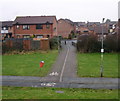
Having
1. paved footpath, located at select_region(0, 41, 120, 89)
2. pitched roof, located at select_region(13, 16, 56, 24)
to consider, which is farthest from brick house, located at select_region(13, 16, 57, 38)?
paved footpath, located at select_region(0, 41, 120, 89)

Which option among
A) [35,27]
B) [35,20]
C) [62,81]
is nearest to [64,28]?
[35,20]

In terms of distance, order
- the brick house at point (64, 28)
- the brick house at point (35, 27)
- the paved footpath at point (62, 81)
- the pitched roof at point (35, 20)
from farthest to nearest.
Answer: the brick house at point (64, 28)
the pitched roof at point (35, 20)
the brick house at point (35, 27)
the paved footpath at point (62, 81)

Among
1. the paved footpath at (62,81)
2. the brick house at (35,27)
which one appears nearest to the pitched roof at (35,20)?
the brick house at (35,27)

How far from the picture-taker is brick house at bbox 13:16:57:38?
46.7 meters

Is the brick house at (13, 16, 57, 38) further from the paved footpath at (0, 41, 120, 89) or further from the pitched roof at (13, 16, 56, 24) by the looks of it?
the paved footpath at (0, 41, 120, 89)

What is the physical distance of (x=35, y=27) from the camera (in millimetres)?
47281

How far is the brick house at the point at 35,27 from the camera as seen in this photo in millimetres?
46688

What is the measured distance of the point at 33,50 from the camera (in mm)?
32781

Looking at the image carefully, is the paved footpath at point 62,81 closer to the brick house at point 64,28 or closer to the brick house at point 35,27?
the brick house at point 35,27

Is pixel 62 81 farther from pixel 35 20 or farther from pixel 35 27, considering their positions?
pixel 35 20

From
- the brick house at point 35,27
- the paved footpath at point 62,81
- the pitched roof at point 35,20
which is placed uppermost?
the pitched roof at point 35,20

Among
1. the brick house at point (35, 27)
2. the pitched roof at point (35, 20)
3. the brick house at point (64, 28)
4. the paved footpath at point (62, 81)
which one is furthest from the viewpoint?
the brick house at point (64, 28)

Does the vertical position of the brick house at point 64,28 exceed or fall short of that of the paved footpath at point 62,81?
it exceeds it

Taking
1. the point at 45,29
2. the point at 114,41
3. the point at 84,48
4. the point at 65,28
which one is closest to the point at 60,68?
the point at 84,48
